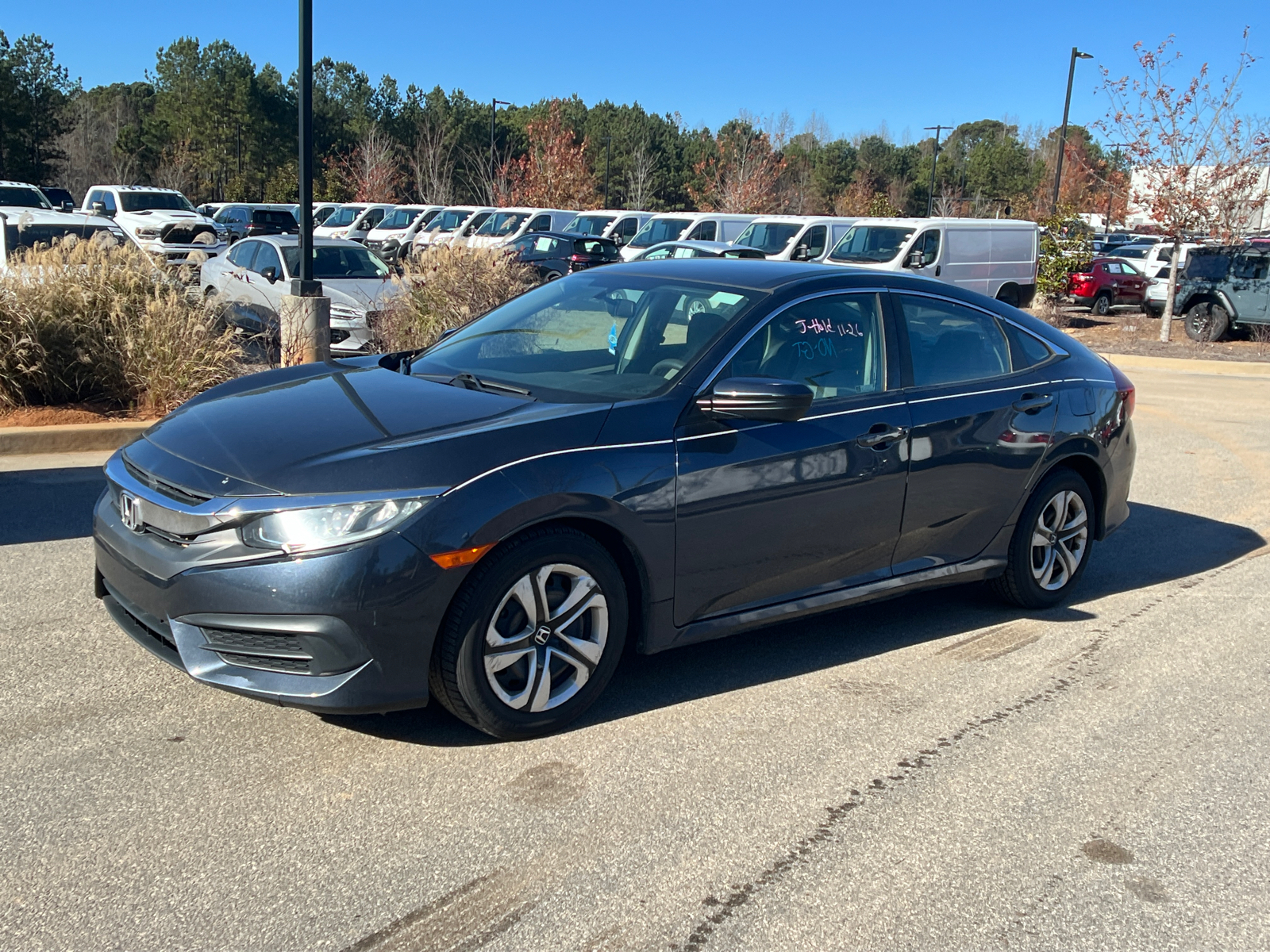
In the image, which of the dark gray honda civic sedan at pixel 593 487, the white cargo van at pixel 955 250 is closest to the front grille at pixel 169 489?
the dark gray honda civic sedan at pixel 593 487

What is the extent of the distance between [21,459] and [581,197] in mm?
39941

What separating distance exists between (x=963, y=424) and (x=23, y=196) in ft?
87.2

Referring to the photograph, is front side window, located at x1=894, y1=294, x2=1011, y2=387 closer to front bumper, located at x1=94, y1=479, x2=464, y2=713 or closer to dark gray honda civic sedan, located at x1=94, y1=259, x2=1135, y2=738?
dark gray honda civic sedan, located at x1=94, y1=259, x2=1135, y2=738

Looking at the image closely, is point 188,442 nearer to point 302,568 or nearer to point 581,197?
point 302,568

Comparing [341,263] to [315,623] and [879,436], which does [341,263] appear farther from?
[315,623]

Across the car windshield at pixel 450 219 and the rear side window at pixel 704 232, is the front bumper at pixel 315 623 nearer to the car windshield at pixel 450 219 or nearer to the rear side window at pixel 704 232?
the rear side window at pixel 704 232

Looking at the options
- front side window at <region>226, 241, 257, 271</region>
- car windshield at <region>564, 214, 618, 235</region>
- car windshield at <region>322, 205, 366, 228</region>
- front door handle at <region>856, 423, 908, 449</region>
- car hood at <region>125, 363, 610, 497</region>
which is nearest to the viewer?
car hood at <region>125, 363, 610, 497</region>

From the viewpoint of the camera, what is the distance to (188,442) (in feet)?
13.7

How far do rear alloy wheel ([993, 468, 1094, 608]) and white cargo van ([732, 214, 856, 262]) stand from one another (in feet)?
54.3

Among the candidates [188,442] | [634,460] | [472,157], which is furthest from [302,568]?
[472,157]

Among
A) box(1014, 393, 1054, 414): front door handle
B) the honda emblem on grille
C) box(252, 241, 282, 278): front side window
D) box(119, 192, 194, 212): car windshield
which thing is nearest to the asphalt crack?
box(1014, 393, 1054, 414): front door handle

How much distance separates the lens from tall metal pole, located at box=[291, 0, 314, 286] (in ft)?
31.8

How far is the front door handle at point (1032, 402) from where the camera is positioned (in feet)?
18.4

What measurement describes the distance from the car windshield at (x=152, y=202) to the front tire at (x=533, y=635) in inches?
1100
